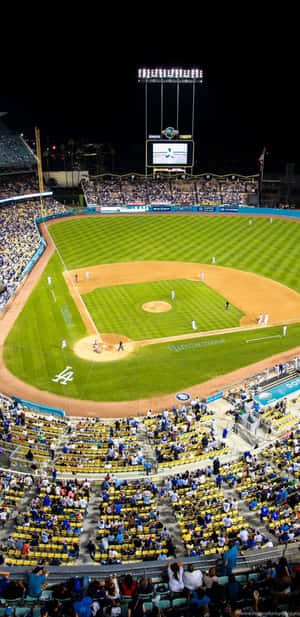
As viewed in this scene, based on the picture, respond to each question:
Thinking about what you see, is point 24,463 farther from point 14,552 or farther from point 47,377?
point 47,377

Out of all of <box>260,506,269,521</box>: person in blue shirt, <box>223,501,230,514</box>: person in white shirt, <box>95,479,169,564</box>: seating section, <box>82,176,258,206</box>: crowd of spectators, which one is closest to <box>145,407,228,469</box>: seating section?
<box>95,479,169,564</box>: seating section

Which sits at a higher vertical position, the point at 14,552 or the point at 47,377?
the point at 14,552

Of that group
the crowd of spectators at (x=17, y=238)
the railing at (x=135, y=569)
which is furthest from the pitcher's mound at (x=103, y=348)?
the railing at (x=135, y=569)

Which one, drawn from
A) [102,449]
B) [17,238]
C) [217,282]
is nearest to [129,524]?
[102,449]

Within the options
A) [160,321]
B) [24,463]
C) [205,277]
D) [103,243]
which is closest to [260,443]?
[24,463]

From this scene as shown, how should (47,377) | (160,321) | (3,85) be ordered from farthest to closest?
(3,85) < (160,321) < (47,377)

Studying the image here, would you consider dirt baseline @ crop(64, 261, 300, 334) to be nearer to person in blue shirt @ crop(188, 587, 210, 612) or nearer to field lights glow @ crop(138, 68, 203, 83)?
person in blue shirt @ crop(188, 587, 210, 612)

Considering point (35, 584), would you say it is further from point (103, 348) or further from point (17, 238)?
point (17, 238)

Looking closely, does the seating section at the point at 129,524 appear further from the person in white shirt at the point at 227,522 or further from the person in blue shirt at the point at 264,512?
the person in blue shirt at the point at 264,512
